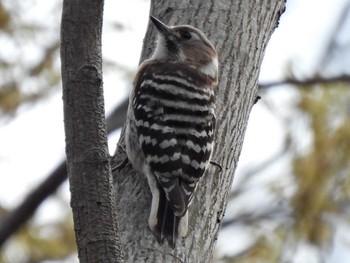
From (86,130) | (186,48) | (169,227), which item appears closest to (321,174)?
(186,48)

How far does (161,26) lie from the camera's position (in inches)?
201

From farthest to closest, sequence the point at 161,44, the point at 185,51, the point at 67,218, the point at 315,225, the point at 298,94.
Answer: the point at 67,218, the point at 298,94, the point at 315,225, the point at 185,51, the point at 161,44

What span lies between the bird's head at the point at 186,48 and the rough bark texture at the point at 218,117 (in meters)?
0.06

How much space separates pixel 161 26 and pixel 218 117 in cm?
79

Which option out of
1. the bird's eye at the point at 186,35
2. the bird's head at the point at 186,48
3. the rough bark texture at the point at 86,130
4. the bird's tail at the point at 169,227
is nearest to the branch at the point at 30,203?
the bird's head at the point at 186,48

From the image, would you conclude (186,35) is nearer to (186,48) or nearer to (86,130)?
→ (186,48)

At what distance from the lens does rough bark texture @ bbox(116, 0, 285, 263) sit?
4074 mm

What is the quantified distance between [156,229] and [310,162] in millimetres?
2969

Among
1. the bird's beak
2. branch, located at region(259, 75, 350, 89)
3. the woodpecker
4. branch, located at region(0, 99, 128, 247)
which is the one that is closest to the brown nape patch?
the woodpecker

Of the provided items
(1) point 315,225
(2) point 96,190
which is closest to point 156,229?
(2) point 96,190

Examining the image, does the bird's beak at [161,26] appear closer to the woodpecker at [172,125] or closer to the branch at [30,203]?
the woodpecker at [172,125]

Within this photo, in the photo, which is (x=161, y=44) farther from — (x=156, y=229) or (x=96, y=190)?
(x=96, y=190)

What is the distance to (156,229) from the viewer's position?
13.4 ft

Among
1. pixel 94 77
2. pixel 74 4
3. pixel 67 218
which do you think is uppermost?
pixel 67 218
